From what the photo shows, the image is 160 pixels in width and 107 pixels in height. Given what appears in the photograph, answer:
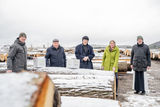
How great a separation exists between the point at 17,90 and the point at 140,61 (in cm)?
533

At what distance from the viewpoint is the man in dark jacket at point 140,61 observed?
19.2 ft

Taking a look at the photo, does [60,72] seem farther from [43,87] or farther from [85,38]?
[43,87]

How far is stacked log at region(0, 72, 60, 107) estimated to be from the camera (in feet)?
3.03

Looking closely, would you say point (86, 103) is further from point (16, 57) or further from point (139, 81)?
point (139, 81)

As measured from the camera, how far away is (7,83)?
107 centimetres

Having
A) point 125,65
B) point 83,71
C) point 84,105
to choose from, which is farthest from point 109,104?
point 125,65

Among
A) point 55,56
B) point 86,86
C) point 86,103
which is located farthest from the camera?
point 55,56

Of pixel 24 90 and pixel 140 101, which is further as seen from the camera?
pixel 140 101

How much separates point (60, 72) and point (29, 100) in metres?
3.53

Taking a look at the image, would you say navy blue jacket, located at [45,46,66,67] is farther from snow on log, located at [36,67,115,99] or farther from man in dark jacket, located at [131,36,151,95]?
man in dark jacket, located at [131,36,151,95]

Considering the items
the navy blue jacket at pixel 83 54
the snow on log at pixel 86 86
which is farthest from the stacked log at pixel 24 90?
the navy blue jacket at pixel 83 54

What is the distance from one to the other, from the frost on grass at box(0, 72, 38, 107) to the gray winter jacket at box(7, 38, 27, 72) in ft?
10.4

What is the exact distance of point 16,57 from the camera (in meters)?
4.27

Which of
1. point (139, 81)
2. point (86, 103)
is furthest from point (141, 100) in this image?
point (86, 103)
